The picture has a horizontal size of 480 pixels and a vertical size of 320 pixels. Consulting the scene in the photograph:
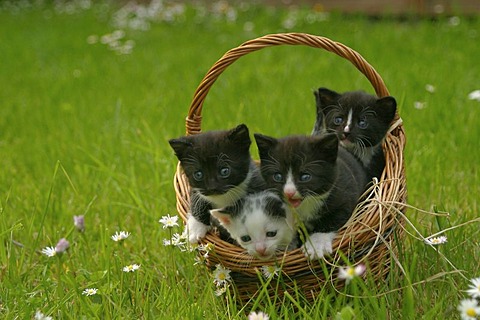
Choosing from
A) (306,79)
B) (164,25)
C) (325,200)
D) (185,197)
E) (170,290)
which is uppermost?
(325,200)

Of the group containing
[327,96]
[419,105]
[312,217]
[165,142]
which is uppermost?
[327,96]

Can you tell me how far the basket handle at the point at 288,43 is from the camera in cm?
319

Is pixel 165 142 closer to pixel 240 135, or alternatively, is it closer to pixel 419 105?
pixel 419 105

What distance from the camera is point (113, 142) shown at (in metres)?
5.72

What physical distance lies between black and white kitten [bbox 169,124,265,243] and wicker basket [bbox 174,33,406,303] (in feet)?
0.52

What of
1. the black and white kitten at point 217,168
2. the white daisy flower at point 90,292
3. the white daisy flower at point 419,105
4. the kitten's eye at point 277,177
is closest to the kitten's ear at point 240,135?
the black and white kitten at point 217,168

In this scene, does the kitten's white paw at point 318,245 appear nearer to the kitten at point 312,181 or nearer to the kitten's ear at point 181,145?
the kitten at point 312,181

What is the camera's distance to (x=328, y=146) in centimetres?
293

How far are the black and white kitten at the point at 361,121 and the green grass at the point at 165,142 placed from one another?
45 centimetres

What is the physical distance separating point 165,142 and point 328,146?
8.93 ft

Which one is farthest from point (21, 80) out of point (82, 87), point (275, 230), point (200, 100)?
point (275, 230)

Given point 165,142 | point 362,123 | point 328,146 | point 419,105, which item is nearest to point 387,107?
point 362,123

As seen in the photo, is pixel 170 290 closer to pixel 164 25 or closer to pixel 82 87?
pixel 82 87

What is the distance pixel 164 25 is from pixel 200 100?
8040 millimetres
